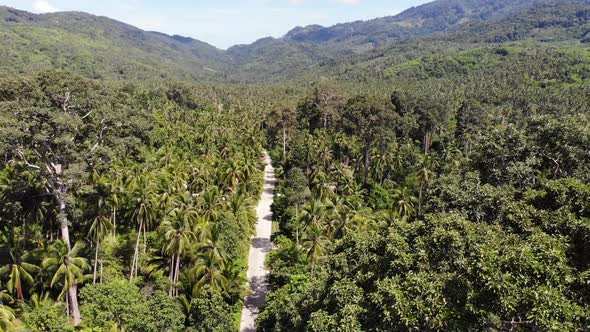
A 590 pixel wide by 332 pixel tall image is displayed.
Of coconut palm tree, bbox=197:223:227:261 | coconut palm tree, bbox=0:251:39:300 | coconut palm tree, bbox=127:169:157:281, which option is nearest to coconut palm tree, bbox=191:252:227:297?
coconut palm tree, bbox=197:223:227:261

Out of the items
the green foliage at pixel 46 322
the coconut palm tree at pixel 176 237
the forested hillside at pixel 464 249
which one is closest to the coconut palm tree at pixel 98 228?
the coconut palm tree at pixel 176 237

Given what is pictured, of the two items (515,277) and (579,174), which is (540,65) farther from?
(515,277)

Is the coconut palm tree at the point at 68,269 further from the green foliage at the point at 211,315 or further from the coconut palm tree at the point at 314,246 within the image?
the coconut palm tree at the point at 314,246

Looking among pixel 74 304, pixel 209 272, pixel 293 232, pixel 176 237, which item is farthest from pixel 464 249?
pixel 293 232

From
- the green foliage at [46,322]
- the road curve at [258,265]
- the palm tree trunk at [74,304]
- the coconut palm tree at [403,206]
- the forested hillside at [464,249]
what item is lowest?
the road curve at [258,265]

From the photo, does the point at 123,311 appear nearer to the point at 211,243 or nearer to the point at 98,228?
the point at 211,243

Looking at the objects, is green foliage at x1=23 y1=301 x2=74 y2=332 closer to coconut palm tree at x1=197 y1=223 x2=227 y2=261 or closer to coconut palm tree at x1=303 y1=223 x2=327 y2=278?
coconut palm tree at x1=197 y1=223 x2=227 y2=261
